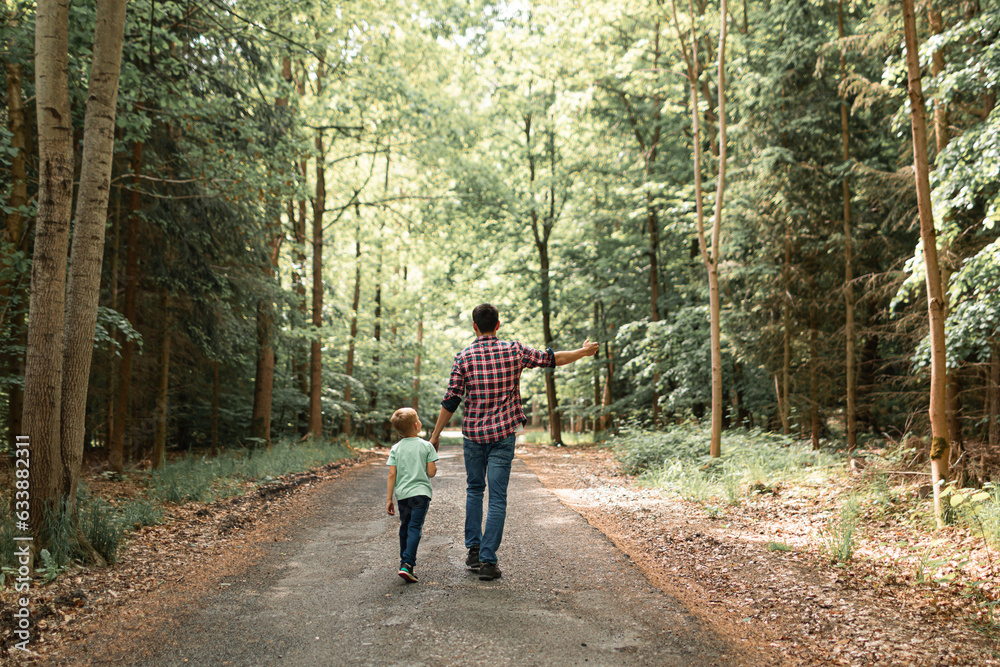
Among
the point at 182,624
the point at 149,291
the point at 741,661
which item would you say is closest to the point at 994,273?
the point at 741,661

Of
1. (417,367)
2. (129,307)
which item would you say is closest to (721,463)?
(129,307)

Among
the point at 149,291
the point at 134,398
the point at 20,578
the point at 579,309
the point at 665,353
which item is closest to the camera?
the point at 20,578

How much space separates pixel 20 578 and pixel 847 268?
1334cm

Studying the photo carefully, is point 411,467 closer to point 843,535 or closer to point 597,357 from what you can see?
point 843,535

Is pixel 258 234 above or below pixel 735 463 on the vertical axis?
above

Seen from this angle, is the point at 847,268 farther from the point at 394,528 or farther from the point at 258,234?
the point at 258,234

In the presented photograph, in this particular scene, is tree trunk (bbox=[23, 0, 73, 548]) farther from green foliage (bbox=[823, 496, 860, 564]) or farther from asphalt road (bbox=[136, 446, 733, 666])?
green foliage (bbox=[823, 496, 860, 564])

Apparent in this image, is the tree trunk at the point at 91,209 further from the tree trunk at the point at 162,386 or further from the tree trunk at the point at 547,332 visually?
the tree trunk at the point at 547,332

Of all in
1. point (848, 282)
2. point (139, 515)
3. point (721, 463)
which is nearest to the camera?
point (139, 515)

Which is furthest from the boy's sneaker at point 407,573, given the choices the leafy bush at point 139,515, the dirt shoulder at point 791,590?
the leafy bush at point 139,515

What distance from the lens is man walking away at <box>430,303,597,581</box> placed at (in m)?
4.98

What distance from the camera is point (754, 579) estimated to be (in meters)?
4.85

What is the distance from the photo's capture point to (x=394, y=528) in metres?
7.06

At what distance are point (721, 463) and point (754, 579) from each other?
240 inches
